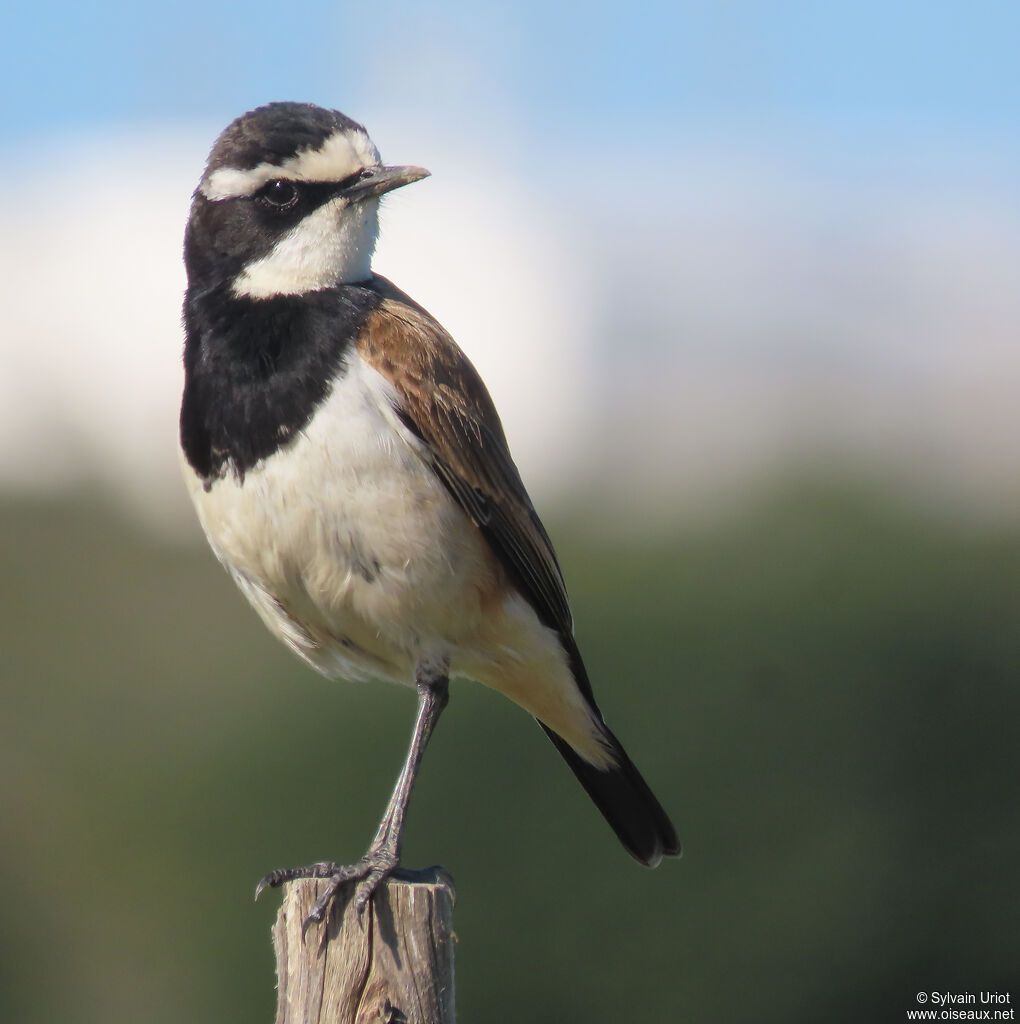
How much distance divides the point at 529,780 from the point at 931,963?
10.4 feet

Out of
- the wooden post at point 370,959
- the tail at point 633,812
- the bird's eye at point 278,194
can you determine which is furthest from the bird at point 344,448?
the tail at point 633,812

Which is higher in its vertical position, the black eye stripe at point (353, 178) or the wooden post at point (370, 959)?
the black eye stripe at point (353, 178)

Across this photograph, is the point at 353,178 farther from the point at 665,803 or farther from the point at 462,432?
the point at 665,803

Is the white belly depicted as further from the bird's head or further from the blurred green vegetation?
the blurred green vegetation

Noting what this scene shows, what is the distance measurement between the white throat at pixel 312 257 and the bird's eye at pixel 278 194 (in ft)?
0.29

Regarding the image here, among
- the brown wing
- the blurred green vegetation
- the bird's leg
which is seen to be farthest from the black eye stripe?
the blurred green vegetation

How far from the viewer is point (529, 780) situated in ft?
35.8

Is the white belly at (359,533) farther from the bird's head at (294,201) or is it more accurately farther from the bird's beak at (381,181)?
the bird's beak at (381,181)

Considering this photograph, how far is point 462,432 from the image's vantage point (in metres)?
5.89

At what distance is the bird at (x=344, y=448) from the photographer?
5.53 metres

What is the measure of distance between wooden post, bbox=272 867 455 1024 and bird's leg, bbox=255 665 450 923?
0.14 ft

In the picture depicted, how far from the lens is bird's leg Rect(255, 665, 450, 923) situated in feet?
16.4

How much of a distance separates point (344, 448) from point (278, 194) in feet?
3.58

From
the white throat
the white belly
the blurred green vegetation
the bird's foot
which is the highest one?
the white throat
